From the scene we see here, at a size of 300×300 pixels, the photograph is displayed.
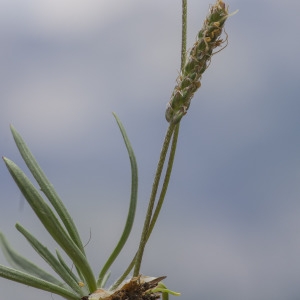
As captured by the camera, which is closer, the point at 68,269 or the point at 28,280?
the point at 28,280

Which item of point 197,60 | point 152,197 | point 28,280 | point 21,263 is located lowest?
point 28,280

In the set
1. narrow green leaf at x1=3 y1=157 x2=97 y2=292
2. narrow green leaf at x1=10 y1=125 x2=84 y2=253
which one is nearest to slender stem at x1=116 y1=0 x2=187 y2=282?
narrow green leaf at x1=3 y1=157 x2=97 y2=292

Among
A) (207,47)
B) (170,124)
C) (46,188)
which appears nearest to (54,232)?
(46,188)

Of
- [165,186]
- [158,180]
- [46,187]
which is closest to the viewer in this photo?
[158,180]

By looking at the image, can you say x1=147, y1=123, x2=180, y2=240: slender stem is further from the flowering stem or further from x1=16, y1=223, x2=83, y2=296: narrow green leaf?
x1=16, y1=223, x2=83, y2=296: narrow green leaf

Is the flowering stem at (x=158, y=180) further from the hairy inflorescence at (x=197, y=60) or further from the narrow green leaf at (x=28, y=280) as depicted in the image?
the narrow green leaf at (x=28, y=280)

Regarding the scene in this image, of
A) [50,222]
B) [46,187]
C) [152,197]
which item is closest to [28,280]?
[50,222]

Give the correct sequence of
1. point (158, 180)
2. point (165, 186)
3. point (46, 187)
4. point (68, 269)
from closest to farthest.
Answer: point (158, 180)
point (165, 186)
point (46, 187)
point (68, 269)

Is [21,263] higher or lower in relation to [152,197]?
lower

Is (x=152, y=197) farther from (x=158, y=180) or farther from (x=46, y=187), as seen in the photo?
(x=46, y=187)
